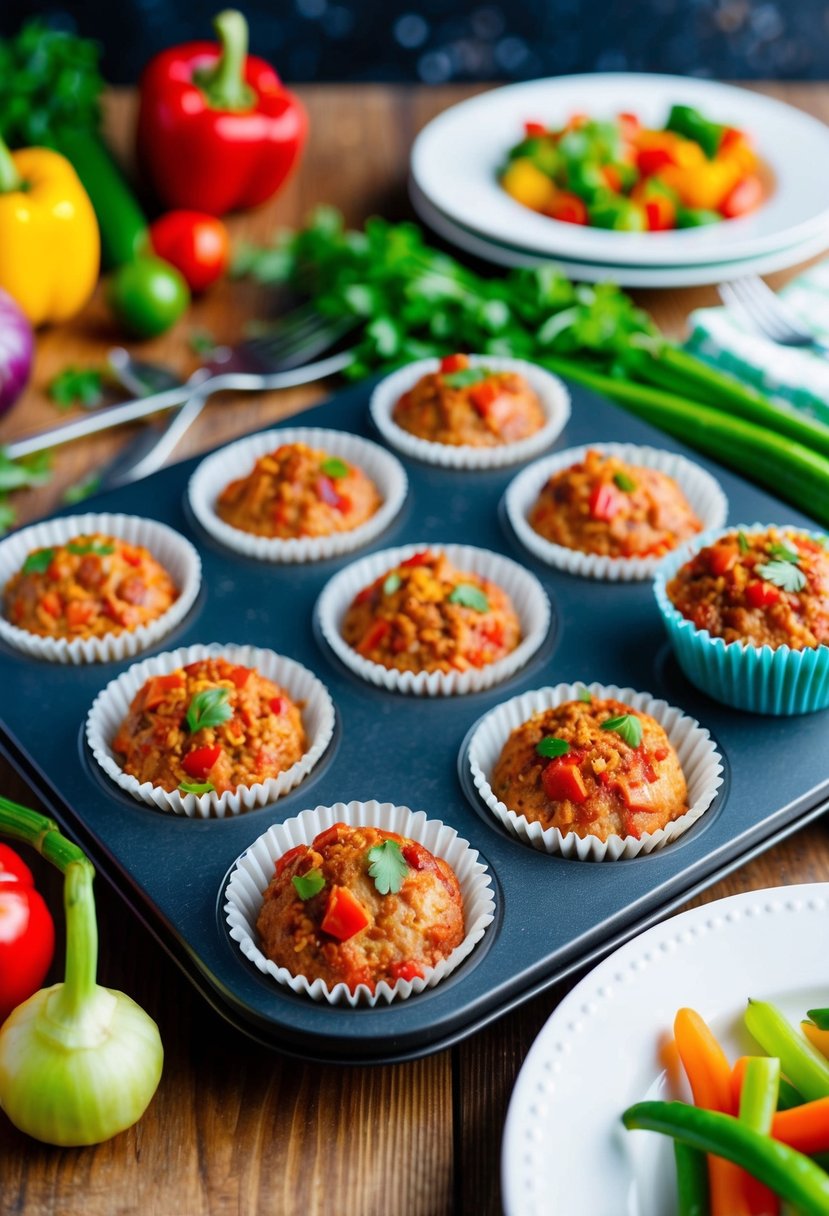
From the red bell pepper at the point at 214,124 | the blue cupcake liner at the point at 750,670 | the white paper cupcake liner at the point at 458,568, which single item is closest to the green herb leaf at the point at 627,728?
the blue cupcake liner at the point at 750,670

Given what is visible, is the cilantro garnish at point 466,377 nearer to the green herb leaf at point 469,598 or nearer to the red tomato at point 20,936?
the green herb leaf at point 469,598

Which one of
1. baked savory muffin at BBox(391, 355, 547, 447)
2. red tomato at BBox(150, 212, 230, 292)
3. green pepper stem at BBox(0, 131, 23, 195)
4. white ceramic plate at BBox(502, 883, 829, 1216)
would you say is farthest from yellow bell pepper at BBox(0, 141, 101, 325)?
white ceramic plate at BBox(502, 883, 829, 1216)

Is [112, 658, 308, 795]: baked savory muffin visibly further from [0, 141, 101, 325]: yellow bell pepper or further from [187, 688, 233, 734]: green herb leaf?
[0, 141, 101, 325]: yellow bell pepper

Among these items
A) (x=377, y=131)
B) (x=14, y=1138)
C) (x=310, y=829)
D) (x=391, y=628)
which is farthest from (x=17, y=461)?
(x=377, y=131)

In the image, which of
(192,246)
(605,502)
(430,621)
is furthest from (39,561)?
(192,246)

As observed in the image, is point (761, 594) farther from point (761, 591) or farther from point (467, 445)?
point (467, 445)

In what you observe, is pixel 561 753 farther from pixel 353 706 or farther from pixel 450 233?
pixel 450 233
